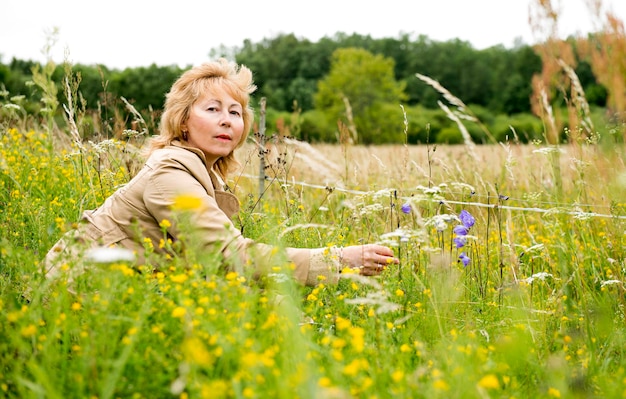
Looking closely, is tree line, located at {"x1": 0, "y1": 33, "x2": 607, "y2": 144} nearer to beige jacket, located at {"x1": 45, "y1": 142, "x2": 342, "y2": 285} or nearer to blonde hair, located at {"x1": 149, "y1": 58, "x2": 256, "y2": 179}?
blonde hair, located at {"x1": 149, "y1": 58, "x2": 256, "y2": 179}

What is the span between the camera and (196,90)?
3.31 m

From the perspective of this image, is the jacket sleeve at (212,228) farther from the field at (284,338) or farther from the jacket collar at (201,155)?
the jacket collar at (201,155)

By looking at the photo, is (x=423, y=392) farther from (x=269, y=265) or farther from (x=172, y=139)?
(x=172, y=139)

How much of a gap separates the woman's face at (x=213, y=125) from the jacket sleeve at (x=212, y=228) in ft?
1.41

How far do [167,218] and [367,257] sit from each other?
886 mm

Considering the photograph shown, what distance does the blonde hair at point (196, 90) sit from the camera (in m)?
3.27

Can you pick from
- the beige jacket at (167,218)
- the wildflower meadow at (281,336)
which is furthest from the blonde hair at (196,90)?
the wildflower meadow at (281,336)

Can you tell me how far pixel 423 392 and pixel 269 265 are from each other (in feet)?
2.92

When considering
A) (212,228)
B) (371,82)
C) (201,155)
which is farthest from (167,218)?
(371,82)

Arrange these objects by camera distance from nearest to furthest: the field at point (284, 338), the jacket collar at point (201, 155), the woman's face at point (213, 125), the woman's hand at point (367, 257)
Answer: the field at point (284, 338) → the woman's hand at point (367, 257) → the jacket collar at point (201, 155) → the woman's face at point (213, 125)

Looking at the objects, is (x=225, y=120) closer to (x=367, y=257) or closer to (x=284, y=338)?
(x=367, y=257)

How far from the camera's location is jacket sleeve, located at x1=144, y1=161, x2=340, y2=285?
8.06ft

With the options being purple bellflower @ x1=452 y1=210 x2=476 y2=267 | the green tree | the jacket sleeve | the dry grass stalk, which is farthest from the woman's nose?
the green tree

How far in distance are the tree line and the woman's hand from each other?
22822 mm
